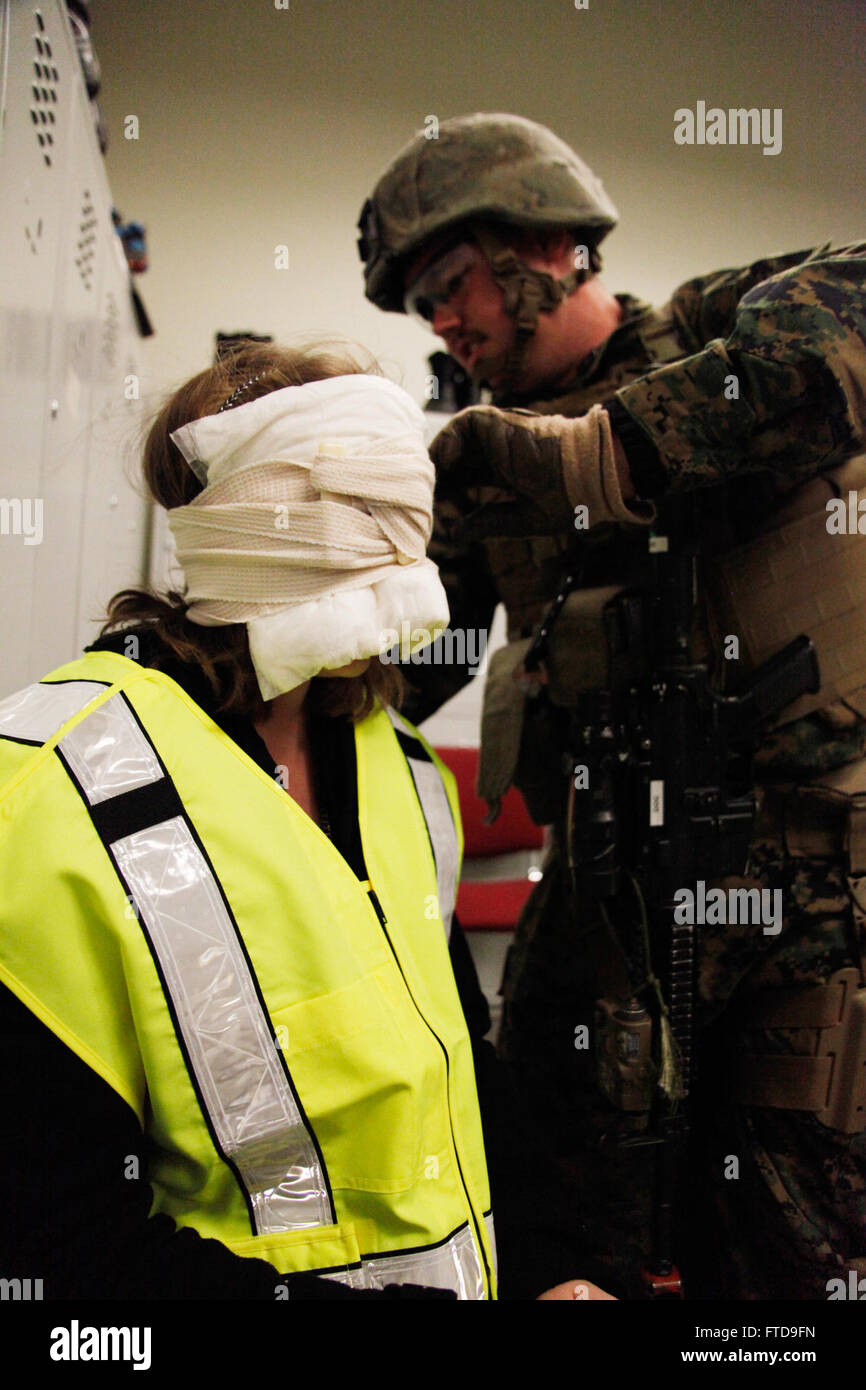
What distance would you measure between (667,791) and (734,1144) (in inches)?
18.8

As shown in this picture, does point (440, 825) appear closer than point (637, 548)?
Yes

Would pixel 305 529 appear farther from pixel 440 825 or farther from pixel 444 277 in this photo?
pixel 444 277

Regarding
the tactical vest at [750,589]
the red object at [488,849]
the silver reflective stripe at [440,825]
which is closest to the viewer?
the silver reflective stripe at [440,825]

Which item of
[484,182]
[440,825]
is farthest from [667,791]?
[484,182]

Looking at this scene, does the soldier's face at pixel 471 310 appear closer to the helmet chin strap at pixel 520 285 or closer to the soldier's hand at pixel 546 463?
the helmet chin strap at pixel 520 285

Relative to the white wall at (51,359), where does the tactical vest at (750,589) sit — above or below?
below

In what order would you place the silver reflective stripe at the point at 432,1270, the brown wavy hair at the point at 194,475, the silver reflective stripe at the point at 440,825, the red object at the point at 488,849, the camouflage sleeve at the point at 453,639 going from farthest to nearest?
1. the red object at the point at 488,849
2. the camouflage sleeve at the point at 453,639
3. the silver reflective stripe at the point at 440,825
4. the brown wavy hair at the point at 194,475
5. the silver reflective stripe at the point at 432,1270

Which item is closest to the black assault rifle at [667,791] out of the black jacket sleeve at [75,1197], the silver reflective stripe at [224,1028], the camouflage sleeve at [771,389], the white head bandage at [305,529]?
the camouflage sleeve at [771,389]

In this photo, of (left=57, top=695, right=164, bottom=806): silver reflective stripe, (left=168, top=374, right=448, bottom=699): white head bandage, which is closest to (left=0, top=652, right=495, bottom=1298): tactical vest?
(left=57, top=695, right=164, bottom=806): silver reflective stripe

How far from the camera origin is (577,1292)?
75 centimetres

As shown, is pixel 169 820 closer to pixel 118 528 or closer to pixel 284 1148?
pixel 284 1148

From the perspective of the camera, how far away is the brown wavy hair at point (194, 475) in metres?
0.78

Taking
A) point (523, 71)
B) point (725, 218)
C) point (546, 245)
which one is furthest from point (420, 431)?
point (725, 218)

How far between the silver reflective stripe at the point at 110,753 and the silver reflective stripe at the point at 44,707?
0.02 m
